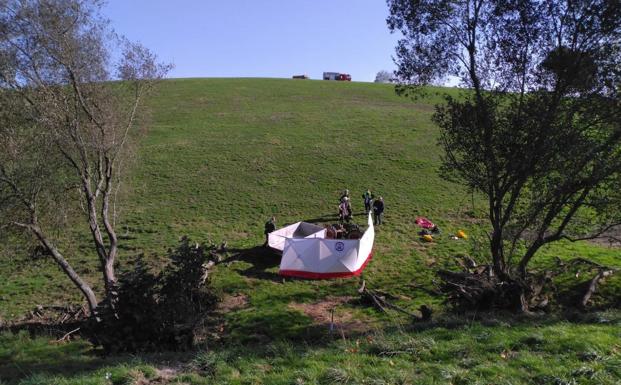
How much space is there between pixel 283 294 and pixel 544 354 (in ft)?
33.3

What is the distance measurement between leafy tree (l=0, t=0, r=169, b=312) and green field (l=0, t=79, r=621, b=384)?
1892 millimetres

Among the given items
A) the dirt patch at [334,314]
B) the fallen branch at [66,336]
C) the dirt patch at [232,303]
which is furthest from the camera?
the dirt patch at [232,303]

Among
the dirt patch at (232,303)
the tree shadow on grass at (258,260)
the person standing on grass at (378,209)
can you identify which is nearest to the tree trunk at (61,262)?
the dirt patch at (232,303)

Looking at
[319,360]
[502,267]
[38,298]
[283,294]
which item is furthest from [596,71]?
[38,298]

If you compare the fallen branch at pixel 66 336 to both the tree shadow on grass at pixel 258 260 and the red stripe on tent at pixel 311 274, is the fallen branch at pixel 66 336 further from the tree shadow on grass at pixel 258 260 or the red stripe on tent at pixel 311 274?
the red stripe on tent at pixel 311 274

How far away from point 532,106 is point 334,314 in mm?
8841

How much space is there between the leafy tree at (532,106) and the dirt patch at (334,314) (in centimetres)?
469

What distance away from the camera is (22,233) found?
14328mm

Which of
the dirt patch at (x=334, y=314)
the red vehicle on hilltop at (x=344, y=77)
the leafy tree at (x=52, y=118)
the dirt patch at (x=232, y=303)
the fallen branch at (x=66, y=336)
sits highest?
the red vehicle on hilltop at (x=344, y=77)

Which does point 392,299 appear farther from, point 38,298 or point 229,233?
point 38,298

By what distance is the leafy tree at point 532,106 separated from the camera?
12148 mm

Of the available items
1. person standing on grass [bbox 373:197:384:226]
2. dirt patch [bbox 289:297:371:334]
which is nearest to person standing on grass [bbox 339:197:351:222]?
person standing on grass [bbox 373:197:384:226]

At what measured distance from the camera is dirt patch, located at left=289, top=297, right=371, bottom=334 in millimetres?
13935

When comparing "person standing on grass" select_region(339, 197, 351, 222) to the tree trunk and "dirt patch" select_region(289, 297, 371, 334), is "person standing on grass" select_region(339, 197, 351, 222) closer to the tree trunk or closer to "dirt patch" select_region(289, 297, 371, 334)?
"dirt patch" select_region(289, 297, 371, 334)
